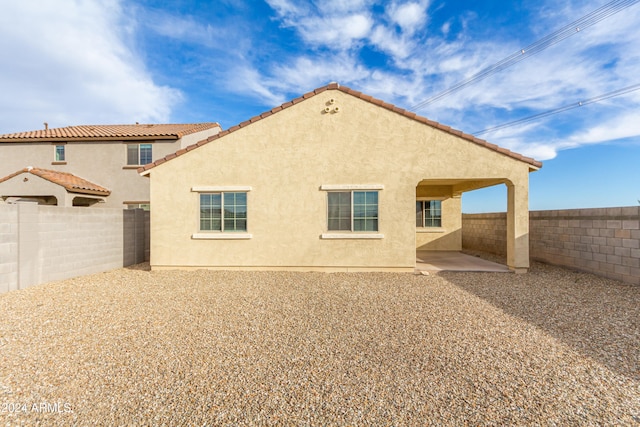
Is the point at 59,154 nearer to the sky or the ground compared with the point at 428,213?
nearer to the sky

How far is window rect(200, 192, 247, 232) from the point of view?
9.94 meters

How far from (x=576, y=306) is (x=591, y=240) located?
4.44 meters

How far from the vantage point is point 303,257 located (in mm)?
9734

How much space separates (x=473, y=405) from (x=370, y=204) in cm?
711

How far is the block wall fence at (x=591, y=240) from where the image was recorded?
26.3 feet

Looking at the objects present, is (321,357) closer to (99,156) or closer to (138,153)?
(138,153)

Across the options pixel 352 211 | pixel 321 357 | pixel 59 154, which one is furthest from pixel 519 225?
pixel 59 154

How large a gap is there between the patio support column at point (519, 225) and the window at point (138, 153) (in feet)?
62.4

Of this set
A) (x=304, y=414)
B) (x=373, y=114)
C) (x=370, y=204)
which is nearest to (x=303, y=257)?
(x=370, y=204)

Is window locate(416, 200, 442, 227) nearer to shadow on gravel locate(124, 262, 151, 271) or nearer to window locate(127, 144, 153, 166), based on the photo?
shadow on gravel locate(124, 262, 151, 271)

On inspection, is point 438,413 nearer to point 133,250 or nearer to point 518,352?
point 518,352

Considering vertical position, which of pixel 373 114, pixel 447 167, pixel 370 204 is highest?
pixel 373 114

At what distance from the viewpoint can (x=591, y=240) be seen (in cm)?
917

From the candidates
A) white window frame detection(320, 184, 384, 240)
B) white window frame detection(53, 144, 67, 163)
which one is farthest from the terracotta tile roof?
white window frame detection(320, 184, 384, 240)
